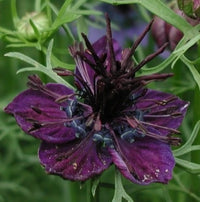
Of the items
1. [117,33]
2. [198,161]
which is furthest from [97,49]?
[117,33]

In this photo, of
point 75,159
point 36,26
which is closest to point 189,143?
point 75,159

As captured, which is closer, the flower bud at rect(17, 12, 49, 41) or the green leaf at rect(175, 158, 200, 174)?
the green leaf at rect(175, 158, 200, 174)

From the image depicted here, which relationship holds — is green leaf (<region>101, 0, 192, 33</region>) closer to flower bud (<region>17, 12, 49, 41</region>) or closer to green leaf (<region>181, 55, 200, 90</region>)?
green leaf (<region>181, 55, 200, 90</region>)

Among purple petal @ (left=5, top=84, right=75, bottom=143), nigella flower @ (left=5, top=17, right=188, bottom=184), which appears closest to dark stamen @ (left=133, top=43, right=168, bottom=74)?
nigella flower @ (left=5, top=17, right=188, bottom=184)

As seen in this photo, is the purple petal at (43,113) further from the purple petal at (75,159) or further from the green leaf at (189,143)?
the green leaf at (189,143)

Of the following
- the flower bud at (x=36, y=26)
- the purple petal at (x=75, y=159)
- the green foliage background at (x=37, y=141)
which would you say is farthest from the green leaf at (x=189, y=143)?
the flower bud at (x=36, y=26)

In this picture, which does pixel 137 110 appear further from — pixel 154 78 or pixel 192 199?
pixel 192 199

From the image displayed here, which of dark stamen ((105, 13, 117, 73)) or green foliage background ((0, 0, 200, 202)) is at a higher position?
dark stamen ((105, 13, 117, 73))
